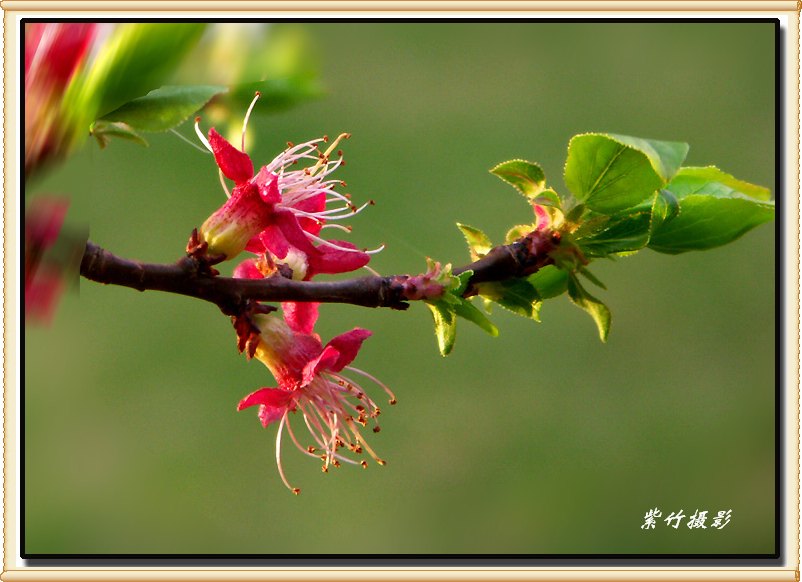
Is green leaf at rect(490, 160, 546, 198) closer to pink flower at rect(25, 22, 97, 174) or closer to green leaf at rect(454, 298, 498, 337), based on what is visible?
green leaf at rect(454, 298, 498, 337)

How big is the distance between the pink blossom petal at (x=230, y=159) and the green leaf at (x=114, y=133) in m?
0.04

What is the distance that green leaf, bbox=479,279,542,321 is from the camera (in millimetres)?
461

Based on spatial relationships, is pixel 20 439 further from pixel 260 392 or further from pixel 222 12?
pixel 222 12

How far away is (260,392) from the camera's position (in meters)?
0.47

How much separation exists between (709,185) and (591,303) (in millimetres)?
84

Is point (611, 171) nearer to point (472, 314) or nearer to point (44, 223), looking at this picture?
point (472, 314)

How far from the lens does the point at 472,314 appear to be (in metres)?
0.45

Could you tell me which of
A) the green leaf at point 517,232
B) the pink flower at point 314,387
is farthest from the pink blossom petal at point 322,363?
the green leaf at point 517,232

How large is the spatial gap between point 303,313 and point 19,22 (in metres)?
0.19

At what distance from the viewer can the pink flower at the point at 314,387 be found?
0.47 metres

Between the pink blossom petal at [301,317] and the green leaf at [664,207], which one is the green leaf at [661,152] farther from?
the pink blossom petal at [301,317]

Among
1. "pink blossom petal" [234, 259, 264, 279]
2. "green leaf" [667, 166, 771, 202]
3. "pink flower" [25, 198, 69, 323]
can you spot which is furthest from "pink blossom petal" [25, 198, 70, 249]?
"green leaf" [667, 166, 771, 202]

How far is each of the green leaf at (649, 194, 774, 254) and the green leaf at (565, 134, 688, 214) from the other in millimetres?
25

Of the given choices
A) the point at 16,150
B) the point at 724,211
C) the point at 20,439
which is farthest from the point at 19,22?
the point at 724,211
